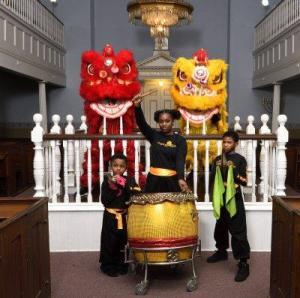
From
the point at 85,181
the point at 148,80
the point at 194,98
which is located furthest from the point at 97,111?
the point at 148,80

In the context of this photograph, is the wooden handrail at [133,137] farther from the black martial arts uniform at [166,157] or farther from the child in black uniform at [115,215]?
the child in black uniform at [115,215]

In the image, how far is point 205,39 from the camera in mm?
12812

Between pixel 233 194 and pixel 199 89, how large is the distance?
2428 mm

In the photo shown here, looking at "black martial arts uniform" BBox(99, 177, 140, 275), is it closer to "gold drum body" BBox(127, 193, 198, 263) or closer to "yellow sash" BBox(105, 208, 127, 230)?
"yellow sash" BBox(105, 208, 127, 230)

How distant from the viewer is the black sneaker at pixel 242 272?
13.8 feet

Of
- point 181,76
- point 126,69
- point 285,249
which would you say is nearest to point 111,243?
point 285,249

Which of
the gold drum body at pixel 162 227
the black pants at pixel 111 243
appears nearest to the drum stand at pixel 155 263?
the gold drum body at pixel 162 227

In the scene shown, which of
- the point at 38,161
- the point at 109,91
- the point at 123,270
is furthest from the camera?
the point at 109,91

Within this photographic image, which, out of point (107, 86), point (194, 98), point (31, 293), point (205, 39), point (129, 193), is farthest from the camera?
point (205, 39)

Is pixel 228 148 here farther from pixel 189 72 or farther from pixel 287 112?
pixel 287 112

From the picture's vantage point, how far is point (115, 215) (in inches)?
167

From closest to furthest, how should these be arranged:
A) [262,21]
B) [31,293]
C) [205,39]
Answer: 1. [31,293]
2. [262,21]
3. [205,39]

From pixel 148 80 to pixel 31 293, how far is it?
10165 millimetres

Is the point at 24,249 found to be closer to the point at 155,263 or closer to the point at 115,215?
the point at 155,263
